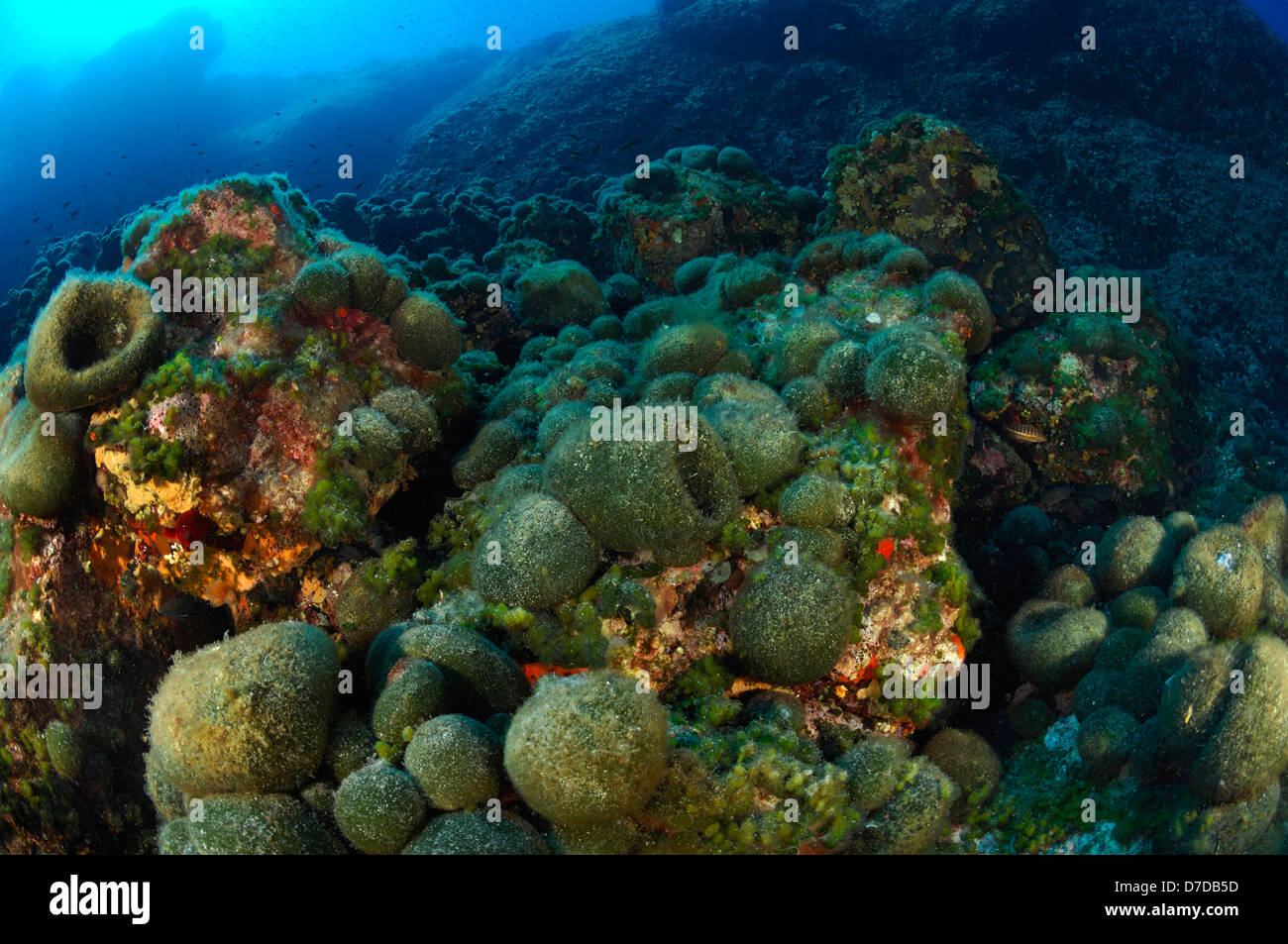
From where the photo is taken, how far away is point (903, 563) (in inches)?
235

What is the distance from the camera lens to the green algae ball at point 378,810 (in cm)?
363

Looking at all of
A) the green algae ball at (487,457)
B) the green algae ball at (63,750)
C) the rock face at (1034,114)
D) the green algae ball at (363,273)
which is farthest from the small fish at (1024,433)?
the green algae ball at (63,750)

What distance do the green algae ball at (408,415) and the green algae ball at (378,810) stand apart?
3.92 metres

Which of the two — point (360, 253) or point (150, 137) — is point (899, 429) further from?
point (150, 137)

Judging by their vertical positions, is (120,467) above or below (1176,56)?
below

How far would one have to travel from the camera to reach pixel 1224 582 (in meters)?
6.14

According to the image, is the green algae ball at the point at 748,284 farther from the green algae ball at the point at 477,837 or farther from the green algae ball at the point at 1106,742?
the green algae ball at the point at 477,837

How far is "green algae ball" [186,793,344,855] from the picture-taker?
11.6ft

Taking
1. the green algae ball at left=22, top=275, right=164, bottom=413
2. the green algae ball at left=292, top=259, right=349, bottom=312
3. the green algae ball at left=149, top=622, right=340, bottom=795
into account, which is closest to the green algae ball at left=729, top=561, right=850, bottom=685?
the green algae ball at left=149, top=622, right=340, bottom=795

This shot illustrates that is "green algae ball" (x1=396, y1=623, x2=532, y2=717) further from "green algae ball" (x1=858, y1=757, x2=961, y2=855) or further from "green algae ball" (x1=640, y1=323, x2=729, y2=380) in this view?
"green algae ball" (x1=640, y1=323, x2=729, y2=380)

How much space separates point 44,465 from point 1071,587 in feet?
33.4

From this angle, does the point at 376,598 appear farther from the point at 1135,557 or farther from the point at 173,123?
the point at 173,123
